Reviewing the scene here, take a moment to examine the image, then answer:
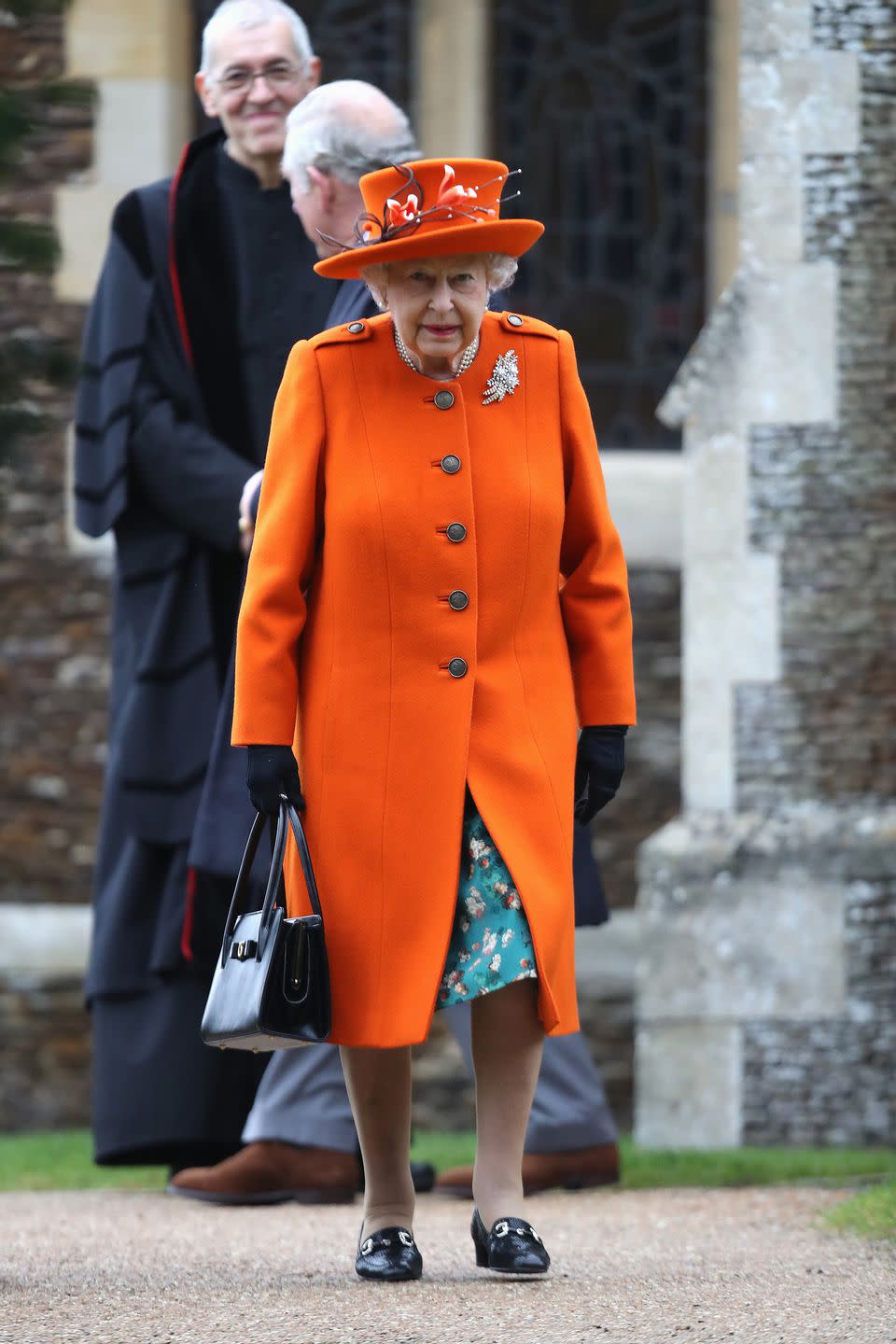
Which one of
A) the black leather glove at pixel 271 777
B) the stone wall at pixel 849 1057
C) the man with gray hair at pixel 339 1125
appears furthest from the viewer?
the stone wall at pixel 849 1057

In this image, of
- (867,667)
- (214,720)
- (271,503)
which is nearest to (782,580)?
(867,667)

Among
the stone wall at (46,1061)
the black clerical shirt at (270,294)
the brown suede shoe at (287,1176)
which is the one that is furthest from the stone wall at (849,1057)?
the stone wall at (46,1061)

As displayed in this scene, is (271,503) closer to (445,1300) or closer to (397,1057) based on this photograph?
(397,1057)

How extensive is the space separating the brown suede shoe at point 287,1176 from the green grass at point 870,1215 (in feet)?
3.31

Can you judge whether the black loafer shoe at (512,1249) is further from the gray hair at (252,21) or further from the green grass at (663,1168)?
the gray hair at (252,21)

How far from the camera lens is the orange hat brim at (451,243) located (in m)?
3.47

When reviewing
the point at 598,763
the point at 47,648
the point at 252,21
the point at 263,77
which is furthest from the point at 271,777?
the point at 47,648

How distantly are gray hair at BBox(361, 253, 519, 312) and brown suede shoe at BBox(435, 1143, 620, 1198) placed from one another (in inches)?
82.6

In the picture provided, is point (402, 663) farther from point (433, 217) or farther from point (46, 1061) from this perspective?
point (46, 1061)

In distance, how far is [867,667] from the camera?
6598mm

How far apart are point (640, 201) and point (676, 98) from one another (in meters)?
0.36

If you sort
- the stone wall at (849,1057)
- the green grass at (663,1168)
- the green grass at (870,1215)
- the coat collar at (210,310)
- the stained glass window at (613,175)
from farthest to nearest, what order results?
the stained glass window at (613,175), the stone wall at (849,1057), the green grass at (663,1168), the coat collar at (210,310), the green grass at (870,1215)

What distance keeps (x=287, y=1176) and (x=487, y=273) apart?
2.18 meters

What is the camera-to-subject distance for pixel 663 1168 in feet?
18.6
